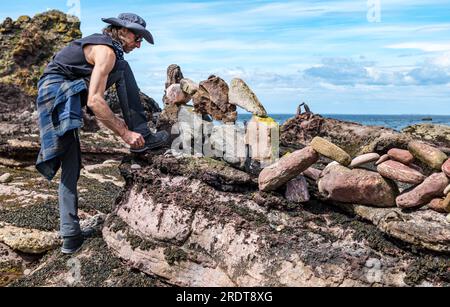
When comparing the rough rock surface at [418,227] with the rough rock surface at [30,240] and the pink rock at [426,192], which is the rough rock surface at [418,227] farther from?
the rough rock surface at [30,240]

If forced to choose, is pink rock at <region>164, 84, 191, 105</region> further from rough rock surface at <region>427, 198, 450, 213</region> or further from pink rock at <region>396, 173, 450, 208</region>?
rough rock surface at <region>427, 198, 450, 213</region>

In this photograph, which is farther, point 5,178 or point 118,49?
point 5,178

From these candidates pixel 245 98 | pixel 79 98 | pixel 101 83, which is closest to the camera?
pixel 101 83

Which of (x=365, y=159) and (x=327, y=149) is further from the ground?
(x=327, y=149)

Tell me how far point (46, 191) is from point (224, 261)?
206 inches

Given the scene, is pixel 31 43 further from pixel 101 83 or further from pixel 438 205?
pixel 438 205

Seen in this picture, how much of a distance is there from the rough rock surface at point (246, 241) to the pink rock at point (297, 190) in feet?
0.34

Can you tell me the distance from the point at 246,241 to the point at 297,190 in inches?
35.1

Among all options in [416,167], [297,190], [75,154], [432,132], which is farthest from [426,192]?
[432,132]

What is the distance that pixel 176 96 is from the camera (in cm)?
769

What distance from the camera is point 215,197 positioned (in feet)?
21.0
